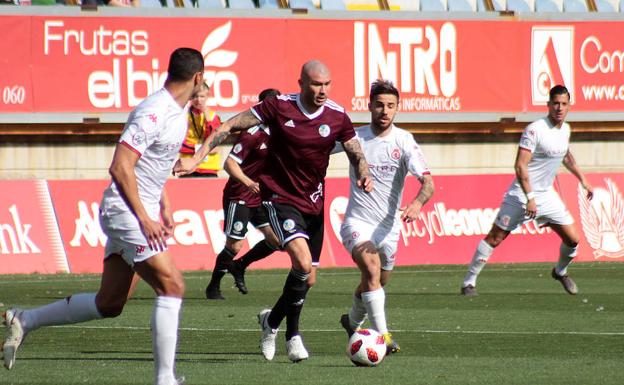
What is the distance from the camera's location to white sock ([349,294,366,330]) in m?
11.0

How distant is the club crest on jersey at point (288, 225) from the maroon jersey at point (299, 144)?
0.14m

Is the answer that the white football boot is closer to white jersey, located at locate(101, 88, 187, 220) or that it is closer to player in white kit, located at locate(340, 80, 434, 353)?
player in white kit, located at locate(340, 80, 434, 353)

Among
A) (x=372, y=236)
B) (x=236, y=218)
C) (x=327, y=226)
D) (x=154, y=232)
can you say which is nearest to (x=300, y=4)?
(x=327, y=226)

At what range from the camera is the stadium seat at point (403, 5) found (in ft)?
88.3

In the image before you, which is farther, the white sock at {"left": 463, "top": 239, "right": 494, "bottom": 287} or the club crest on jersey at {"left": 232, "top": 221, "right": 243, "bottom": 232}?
the white sock at {"left": 463, "top": 239, "right": 494, "bottom": 287}

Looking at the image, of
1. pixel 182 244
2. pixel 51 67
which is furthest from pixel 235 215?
pixel 51 67

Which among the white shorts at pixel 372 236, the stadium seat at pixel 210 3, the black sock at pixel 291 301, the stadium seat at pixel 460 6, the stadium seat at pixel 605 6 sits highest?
the stadium seat at pixel 210 3

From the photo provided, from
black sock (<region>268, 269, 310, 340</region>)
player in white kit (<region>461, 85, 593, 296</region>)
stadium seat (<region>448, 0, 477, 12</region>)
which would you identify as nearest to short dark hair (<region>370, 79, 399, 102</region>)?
black sock (<region>268, 269, 310, 340</region>)

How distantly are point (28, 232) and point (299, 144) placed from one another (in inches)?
414

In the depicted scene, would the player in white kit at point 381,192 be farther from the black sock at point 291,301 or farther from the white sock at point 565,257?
the white sock at point 565,257

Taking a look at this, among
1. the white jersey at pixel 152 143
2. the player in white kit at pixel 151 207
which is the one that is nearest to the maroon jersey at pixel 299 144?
the player in white kit at pixel 151 207

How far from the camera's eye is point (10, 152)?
24.0 meters

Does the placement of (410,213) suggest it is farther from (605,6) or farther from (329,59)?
(605,6)

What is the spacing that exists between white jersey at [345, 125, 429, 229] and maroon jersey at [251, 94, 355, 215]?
2.44 feet
